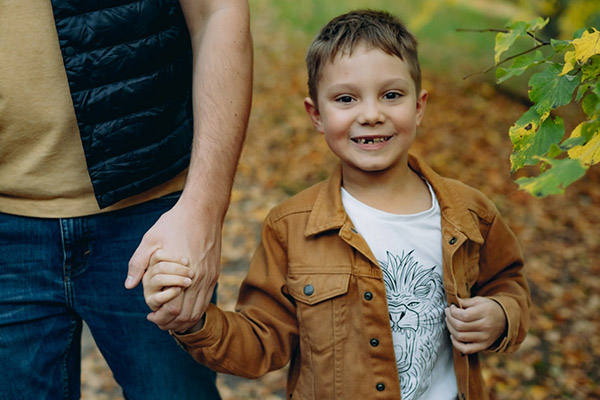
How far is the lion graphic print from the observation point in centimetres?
209

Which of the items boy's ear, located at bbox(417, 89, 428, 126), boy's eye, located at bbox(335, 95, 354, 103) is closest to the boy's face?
boy's eye, located at bbox(335, 95, 354, 103)

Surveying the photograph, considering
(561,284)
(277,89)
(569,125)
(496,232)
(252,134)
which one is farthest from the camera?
(277,89)

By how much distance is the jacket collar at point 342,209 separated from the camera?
2107 millimetres

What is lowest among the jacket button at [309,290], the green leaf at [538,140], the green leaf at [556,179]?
the jacket button at [309,290]

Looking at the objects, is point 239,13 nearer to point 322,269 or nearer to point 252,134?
point 322,269

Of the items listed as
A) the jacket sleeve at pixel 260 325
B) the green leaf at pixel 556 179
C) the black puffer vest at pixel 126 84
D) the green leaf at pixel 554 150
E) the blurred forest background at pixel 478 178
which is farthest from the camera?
the blurred forest background at pixel 478 178

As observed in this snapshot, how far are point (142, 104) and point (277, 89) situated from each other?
9138mm

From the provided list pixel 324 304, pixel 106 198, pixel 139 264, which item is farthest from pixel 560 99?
pixel 106 198

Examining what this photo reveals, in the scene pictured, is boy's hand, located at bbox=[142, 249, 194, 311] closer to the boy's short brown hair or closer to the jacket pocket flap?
the jacket pocket flap

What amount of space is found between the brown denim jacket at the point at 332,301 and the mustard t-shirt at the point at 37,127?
0.54 m

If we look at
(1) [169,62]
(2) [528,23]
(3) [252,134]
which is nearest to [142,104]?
(1) [169,62]

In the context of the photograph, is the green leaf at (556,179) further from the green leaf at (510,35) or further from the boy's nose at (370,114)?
the boy's nose at (370,114)

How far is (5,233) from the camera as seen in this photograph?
2.14 m

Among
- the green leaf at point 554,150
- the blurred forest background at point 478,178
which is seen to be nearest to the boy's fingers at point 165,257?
the green leaf at point 554,150
